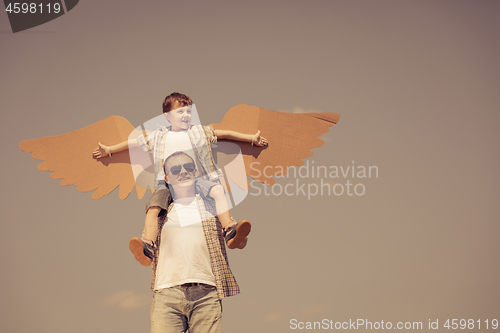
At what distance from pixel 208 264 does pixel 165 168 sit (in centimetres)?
44

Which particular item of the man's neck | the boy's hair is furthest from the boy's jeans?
the boy's hair

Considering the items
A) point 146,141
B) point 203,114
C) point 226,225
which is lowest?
point 226,225

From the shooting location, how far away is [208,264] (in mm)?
1885

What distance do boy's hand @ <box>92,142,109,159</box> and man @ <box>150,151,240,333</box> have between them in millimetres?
309

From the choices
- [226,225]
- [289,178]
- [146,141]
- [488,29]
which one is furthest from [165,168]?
[488,29]

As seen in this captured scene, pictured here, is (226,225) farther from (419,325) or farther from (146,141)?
(419,325)

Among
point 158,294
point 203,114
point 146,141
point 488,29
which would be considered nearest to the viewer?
point 158,294

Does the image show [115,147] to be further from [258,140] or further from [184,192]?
[258,140]

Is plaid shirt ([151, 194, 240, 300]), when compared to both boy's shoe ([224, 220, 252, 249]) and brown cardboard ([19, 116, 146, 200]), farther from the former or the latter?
brown cardboard ([19, 116, 146, 200])

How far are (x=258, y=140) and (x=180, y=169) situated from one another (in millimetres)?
386

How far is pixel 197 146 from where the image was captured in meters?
1.99

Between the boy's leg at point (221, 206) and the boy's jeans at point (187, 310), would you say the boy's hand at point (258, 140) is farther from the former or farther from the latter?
the boy's jeans at point (187, 310)

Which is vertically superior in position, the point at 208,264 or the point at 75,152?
the point at 75,152

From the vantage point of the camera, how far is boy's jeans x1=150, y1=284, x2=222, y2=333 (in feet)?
5.99
